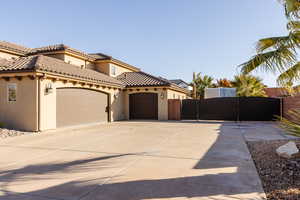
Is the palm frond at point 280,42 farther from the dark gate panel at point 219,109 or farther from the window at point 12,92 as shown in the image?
the dark gate panel at point 219,109

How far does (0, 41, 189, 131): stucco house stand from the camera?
34.9 feet

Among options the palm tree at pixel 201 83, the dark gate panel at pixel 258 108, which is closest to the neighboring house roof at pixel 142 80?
the dark gate panel at pixel 258 108

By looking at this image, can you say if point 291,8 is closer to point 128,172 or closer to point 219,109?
point 128,172

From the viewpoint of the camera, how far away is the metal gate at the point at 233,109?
1616 cm

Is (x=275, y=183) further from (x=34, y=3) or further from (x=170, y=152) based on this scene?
(x=34, y=3)

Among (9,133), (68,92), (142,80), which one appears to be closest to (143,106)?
(142,80)

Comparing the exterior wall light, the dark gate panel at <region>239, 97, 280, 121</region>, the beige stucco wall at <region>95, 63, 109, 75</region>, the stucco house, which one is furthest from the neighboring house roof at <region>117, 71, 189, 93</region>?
the exterior wall light

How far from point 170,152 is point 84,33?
1481cm

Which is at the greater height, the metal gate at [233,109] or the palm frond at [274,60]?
the palm frond at [274,60]

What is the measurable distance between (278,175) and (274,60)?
8.43 ft

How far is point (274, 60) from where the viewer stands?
485cm

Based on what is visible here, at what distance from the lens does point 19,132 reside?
33.2 feet

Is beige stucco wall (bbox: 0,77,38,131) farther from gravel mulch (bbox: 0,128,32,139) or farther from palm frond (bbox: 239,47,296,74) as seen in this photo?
palm frond (bbox: 239,47,296,74)

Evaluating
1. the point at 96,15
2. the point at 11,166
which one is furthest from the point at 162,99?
the point at 11,166
